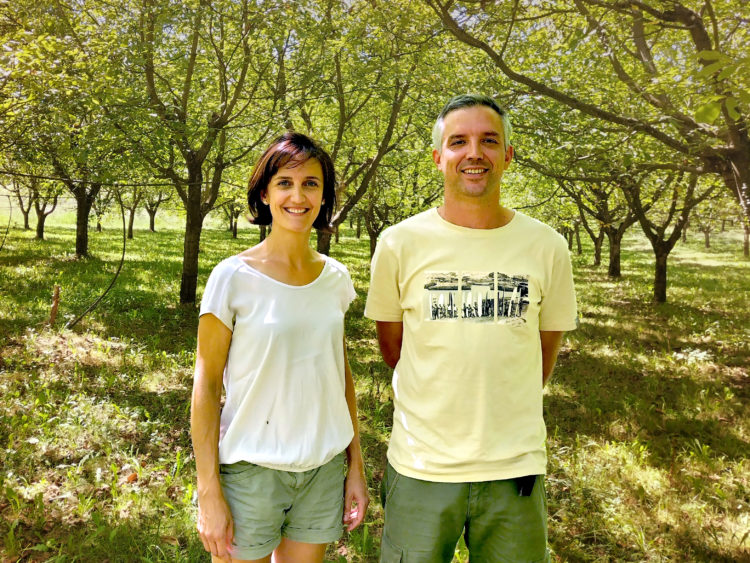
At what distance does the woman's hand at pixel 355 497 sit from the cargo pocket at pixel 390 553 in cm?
14

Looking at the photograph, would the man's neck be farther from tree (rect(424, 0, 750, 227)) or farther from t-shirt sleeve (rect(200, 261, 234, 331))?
tree (rect(424, 0, 750, 227))

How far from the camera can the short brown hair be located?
201cm

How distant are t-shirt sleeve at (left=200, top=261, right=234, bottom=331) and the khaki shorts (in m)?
0.56

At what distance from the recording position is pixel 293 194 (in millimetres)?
1995

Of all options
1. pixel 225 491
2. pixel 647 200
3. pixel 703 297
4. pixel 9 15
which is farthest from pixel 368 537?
pixel 703 297

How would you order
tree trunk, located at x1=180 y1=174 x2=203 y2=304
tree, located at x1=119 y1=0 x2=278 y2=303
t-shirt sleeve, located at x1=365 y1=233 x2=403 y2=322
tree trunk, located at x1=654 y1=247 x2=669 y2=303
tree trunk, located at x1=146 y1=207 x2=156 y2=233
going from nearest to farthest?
t-shirt sleeve, located at x1=365 y1=233 x2=403 y2=322, tree, located at x1=119 y1=0 x2=278 y2=303, tree trunk, located at x1=180 y1=174 x2=203 y2=304, tree trunk, located at x1=654 y1=247 x2=669 y2=303, tree trunk, located at x1=146 y1=207 x2=156 y2=233

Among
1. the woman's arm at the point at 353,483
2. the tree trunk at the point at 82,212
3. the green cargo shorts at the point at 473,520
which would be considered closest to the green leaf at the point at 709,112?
the green cargo shorts at the point at 473,520

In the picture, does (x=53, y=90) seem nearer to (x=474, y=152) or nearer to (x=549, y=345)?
(x=474, y=152)

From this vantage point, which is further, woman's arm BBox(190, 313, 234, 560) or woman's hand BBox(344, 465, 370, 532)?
woman's hand BBox(344, 465, 370, 532)

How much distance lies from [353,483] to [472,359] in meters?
0.76

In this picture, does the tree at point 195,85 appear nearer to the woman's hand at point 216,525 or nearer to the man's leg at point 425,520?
the woman's hand at point 216,525

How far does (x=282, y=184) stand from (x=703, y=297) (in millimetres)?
17728

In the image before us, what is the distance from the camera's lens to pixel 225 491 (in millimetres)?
1870

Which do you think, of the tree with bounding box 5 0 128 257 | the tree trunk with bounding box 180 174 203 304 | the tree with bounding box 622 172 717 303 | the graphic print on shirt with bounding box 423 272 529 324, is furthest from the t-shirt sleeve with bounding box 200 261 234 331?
the tree with bounding box 622 172 717 303
